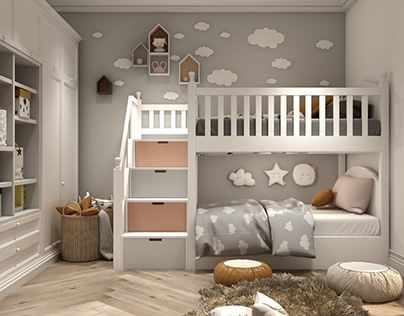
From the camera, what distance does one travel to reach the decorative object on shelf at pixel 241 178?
520 cm

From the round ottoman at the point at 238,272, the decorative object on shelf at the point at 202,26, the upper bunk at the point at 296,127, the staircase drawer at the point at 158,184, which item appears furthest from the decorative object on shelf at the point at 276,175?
the round ottoman at the point at 238,272

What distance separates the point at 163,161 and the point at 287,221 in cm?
128

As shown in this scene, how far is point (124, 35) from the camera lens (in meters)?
5.29

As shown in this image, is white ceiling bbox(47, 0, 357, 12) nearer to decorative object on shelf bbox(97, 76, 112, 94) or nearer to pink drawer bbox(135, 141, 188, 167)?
decorative object on shelf bbox(97, 76, 112, 94)

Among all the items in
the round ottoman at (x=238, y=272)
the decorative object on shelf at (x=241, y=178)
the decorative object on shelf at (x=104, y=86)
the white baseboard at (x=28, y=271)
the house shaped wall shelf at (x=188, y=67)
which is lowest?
the white baseboard at (x=28, y=271)

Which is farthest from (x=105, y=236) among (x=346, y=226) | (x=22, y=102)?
(x=346, y=226)

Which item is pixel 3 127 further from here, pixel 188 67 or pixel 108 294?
pixel 188 67

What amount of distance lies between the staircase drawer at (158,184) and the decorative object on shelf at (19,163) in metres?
1.05

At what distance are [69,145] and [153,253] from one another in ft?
4.82

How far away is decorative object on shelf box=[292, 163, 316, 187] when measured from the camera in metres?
5.20

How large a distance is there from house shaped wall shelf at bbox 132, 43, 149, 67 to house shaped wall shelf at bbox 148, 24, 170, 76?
0.19 feet

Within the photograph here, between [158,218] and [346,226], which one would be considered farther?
[158,218]

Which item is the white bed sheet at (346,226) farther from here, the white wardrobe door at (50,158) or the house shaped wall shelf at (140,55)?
the house shaped wall shelf at (140,55)

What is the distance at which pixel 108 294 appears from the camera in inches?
133
